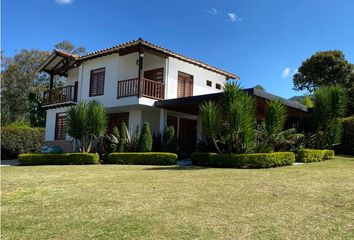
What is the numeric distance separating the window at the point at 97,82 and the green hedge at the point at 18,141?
20.3ft

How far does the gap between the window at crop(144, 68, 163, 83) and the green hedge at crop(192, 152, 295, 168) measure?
26.9 ft

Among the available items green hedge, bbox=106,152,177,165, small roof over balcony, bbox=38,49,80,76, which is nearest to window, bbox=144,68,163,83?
small roof over balcony, bbox=38,49,80,76

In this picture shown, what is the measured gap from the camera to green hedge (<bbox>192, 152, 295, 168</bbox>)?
1309cm

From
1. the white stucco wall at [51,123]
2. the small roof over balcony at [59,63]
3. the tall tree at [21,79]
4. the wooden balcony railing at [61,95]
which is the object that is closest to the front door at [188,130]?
the wooden balcony railing at [61,95]

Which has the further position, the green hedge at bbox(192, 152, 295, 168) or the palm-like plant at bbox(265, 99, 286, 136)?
the palm-like plant at bbox(265, 99, 286, 136)

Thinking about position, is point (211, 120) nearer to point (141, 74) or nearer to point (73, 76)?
point (141, 74)

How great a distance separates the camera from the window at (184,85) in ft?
70.6

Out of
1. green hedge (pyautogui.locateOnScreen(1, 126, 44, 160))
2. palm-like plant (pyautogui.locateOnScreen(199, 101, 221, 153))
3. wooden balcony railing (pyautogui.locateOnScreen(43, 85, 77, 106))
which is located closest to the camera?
palm-like plant (pyautogui.locateOnScreen(199, 101, 221, 153))

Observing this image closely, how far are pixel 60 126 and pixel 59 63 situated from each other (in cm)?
471

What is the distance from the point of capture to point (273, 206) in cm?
645

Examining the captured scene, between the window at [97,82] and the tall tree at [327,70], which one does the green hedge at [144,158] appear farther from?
the tall tree at [327,70]

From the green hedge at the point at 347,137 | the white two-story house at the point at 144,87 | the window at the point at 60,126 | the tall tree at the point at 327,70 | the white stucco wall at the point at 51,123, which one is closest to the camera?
the white two-story house at the point at 144,87

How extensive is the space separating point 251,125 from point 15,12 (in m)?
11.4

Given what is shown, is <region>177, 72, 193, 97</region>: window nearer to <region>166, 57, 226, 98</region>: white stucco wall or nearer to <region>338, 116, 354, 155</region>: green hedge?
<region>166, 57, 226, 98</region>: white stucco wall
